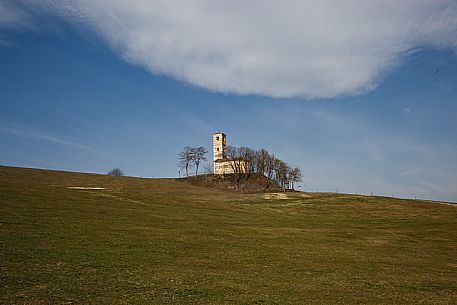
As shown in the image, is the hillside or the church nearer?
the hillside

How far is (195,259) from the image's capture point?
2261cm

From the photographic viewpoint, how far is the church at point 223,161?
152500 mm

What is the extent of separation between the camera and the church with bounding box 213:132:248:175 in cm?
15250

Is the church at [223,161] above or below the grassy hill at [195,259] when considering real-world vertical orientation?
above

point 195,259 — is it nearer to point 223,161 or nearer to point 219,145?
point 223,161

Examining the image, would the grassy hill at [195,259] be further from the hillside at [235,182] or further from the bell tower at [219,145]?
the bell tower at [219,145]

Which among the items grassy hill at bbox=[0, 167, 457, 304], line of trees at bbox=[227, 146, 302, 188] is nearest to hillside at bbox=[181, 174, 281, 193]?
line of trees at bbox=[227, 146, 302, 188]

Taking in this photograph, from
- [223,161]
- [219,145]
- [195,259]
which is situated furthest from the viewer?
[219,145]

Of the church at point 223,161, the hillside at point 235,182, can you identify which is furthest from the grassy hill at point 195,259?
the church at point 223,161

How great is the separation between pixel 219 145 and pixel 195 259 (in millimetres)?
148173

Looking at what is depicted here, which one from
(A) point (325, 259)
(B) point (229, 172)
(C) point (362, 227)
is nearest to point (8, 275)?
(A) point (325, 259)

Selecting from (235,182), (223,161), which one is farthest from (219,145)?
(235,182)

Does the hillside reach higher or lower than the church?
lower

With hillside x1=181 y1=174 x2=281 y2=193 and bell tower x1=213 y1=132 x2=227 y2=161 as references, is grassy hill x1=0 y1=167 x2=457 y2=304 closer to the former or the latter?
hillside x1=181 y1=174 x2=281 y2=193
